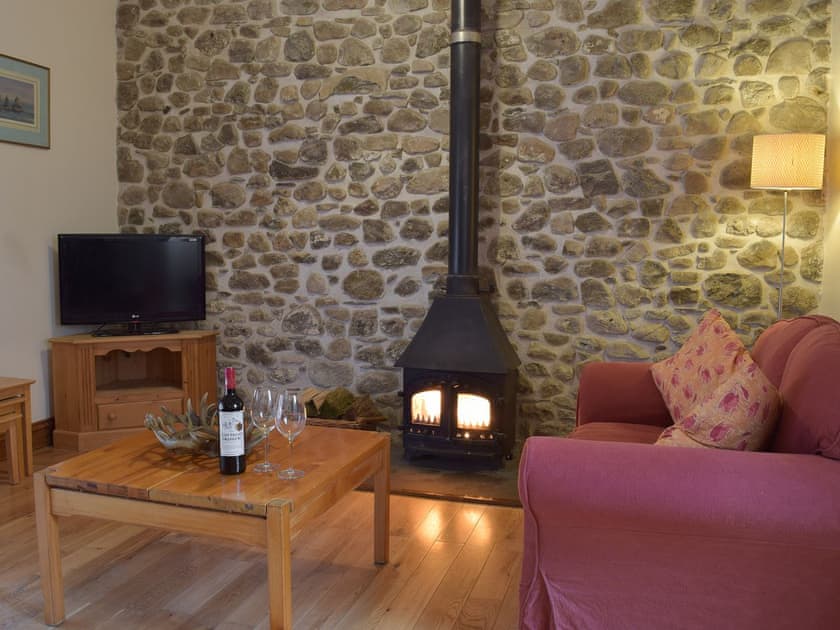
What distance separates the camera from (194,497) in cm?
217

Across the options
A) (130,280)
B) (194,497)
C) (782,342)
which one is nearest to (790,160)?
(782,342)

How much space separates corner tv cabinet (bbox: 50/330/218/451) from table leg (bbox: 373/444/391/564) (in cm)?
213

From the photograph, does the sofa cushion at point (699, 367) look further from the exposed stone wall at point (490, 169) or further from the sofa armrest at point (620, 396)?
the exposed stone wall at point (490, 169)

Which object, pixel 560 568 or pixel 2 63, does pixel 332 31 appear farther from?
pixel 560 568

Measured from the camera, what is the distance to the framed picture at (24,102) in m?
4.20

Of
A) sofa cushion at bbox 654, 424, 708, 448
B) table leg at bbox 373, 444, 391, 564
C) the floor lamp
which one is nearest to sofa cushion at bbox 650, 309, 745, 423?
sofa cushion at bbox 654, 424, 708, 448

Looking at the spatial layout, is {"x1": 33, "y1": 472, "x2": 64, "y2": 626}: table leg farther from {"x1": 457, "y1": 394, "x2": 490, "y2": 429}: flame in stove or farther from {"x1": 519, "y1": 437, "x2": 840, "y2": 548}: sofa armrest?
{"x1": 457, "y1": 394, "x2": 490, "y2": 429}: flame in stove

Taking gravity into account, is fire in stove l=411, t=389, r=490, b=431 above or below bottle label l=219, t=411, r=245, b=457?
below

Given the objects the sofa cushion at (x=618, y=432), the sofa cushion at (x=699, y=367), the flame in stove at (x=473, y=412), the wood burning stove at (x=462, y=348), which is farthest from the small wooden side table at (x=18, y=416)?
the sofa cushion at (x=699, y=367)

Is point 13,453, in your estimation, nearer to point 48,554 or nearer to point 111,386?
point 111,386

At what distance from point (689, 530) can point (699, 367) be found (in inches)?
40.1

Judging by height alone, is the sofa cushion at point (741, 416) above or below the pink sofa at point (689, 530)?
above

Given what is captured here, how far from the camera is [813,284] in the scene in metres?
4.00

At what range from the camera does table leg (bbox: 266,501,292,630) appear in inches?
82.0
